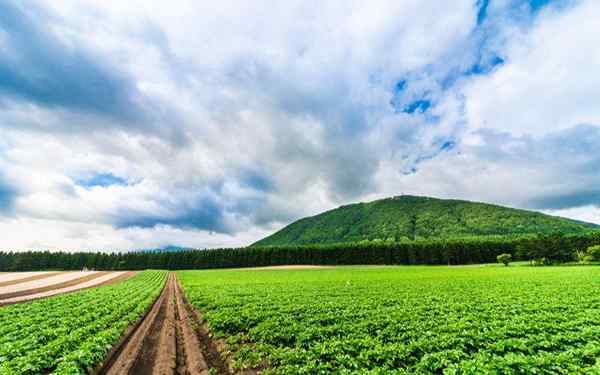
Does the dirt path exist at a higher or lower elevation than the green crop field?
lower

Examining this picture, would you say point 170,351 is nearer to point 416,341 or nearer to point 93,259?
point 416,341

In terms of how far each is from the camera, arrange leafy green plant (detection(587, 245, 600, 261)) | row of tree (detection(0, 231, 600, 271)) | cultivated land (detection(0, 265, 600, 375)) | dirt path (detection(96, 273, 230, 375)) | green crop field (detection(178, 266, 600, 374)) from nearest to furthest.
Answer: green crop field (detection(178, 266, 600, 374)) < cultivated land (detection(0, 265, 600, 375)) < dirt path (detection(96, 273, 230, 375)) < leafy green plant (detection(587, 245, 600, 261)) < row of tree (detection(0, 231, 600, 271))

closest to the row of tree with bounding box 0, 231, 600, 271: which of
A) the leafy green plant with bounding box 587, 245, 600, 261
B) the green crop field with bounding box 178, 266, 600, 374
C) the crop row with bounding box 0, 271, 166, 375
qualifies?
the leafy green plant with bounding box 587, 245, 600, 261

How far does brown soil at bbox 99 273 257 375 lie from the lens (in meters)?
11.5

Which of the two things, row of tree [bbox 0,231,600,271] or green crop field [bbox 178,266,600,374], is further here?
row of tree [bbox 0,231,600,271]

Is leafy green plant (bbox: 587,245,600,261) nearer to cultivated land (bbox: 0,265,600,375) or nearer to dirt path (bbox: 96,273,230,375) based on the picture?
cultivated land (bbox: 0,265,600,375)

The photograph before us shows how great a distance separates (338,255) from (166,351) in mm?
115920

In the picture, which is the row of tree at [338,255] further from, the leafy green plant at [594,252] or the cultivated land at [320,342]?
the cultivated land at [320,342]

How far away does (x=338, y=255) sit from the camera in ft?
406

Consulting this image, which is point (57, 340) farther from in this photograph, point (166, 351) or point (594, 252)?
point (594, 252)

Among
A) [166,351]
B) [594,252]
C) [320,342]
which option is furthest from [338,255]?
[166,351]

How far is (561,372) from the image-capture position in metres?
9.05

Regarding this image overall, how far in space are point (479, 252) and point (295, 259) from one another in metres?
83.5

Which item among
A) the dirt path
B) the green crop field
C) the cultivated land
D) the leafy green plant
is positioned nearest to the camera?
the green crop field
